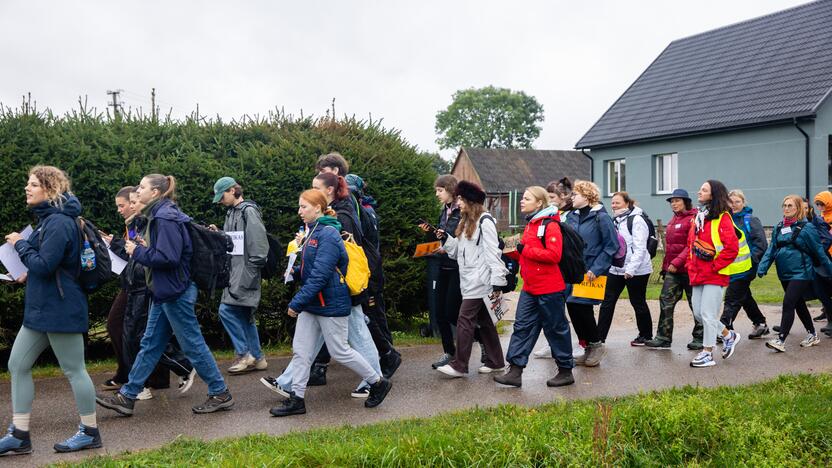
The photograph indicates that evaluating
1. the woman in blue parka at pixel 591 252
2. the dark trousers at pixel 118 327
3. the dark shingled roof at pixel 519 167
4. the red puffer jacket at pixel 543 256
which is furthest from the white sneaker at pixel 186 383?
the dark shingled roof at pixel 519 167

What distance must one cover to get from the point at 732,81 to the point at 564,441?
86.0ft

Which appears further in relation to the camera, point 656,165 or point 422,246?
point 656,165

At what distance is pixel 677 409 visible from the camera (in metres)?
5.55

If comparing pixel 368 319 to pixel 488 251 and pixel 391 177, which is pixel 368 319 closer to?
pixel 488 251

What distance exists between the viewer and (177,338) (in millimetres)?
6496

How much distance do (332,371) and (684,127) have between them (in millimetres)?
22728

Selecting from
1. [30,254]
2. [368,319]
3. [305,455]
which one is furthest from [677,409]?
[30,254]

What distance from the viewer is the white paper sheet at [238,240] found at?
7.92 metres

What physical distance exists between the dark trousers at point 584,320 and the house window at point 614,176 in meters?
24.3

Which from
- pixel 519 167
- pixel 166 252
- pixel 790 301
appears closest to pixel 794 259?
pixel 790 301

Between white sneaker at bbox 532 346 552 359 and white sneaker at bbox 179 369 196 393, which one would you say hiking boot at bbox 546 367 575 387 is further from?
white sneaker at bbox 179 369 196 393

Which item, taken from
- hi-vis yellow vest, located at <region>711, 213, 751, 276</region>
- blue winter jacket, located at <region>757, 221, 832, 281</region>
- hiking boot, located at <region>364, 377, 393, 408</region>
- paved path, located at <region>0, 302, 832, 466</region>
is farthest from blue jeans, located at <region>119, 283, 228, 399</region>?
blue winter jacket, located at <region>757, 221, 832, 281</region>

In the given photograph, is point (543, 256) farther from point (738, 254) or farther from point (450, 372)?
point (738, 254)

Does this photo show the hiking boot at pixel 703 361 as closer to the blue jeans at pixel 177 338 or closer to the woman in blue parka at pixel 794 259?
the woman in blue parka at pixel 794 259
